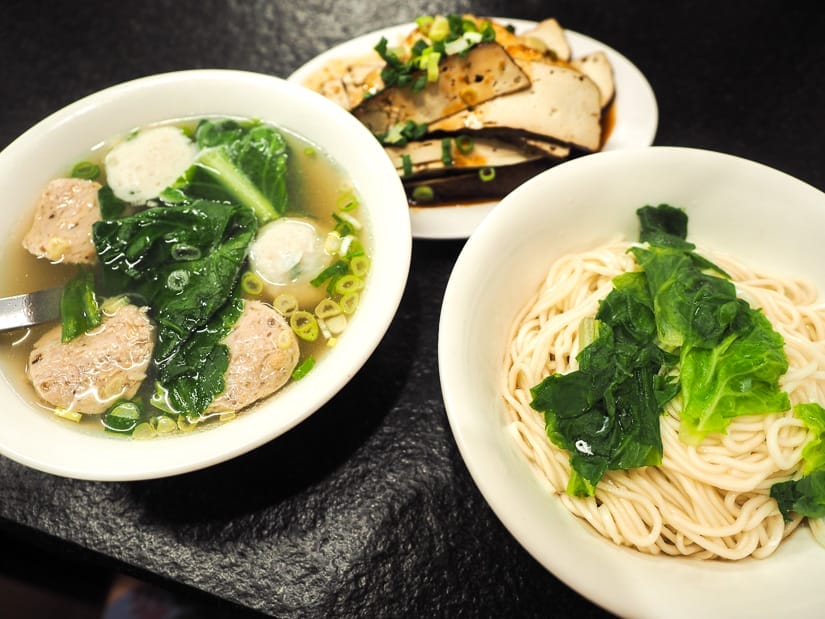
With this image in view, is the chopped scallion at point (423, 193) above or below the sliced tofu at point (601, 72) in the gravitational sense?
below

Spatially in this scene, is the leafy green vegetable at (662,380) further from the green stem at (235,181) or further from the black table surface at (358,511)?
the green stem at (235,181)

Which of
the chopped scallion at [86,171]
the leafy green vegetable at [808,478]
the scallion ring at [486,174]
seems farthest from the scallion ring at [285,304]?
the leafy green vegetable at [808,478]

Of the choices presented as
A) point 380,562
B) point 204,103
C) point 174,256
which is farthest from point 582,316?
point 204,103

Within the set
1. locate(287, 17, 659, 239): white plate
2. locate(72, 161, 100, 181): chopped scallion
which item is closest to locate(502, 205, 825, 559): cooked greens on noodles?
locate(287, 17, 659, 239): white plate

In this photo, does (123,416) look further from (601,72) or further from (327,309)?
(601,72)

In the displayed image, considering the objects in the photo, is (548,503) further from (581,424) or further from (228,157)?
(228,157)

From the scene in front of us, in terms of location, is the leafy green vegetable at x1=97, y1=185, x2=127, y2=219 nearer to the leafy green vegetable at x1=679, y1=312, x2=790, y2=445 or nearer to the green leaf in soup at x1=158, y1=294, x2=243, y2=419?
the green leaf in soup at x1=158, y1=294, x2=243, y2=419

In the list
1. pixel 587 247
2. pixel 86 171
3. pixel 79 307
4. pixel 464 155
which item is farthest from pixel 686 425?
pixel 86 171
